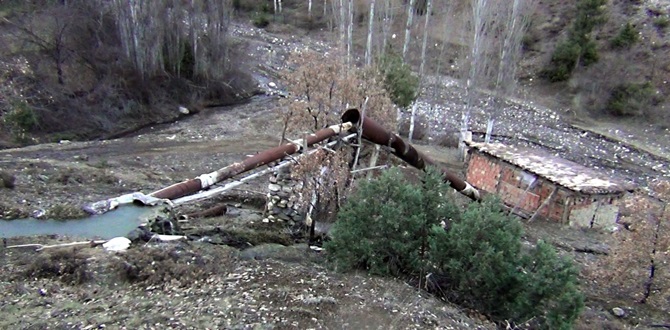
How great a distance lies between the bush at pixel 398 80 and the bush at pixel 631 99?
17.6m

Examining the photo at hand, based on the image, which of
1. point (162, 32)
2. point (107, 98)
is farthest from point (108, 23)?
point (107, 98)

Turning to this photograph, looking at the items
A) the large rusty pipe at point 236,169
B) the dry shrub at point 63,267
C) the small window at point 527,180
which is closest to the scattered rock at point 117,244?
the dry shrub at point 63,267

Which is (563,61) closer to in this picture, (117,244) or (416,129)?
(416,129)

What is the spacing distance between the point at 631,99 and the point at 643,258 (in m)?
25.5

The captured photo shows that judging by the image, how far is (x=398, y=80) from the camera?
24.3 meters

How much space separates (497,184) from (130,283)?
16194 mm

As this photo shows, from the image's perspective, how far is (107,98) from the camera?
92.4ft

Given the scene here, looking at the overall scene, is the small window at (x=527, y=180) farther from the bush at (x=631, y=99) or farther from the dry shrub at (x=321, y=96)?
the bush at (x=631, y=99)

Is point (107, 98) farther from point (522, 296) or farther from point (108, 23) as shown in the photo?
point (522, 296)

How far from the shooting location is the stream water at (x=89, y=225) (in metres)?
9.52

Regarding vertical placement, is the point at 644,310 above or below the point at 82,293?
A: below

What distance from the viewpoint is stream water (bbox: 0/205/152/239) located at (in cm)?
952

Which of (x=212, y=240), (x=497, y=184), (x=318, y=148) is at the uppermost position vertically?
(x=318, y=148)

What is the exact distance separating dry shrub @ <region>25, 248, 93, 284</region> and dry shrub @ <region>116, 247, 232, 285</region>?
1.72 ft
